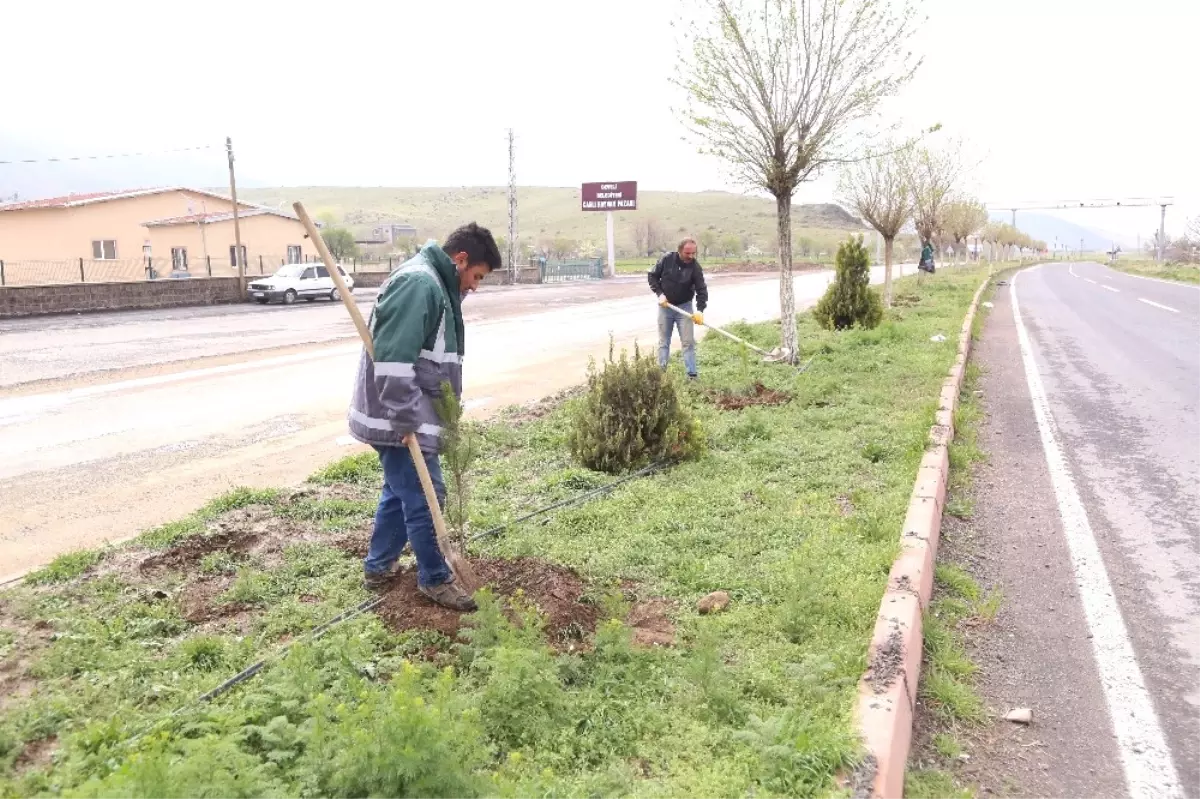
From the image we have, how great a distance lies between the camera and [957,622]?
418 cm

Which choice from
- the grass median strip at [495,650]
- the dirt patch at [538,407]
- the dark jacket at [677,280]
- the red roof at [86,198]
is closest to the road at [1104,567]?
the grass median strip at [495,650]

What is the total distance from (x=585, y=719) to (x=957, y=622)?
6.95 feet

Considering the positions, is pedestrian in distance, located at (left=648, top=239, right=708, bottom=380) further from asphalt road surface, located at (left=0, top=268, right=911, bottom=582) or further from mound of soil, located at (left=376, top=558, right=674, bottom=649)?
mound of soil, located at (left=376, top=558, right=674, bottom=649)

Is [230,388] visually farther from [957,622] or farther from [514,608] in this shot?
[957,622]

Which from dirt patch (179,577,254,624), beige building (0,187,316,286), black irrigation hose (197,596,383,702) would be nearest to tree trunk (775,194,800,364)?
black irrigation hose (197,596,383,702)

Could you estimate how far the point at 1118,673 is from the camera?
371cm

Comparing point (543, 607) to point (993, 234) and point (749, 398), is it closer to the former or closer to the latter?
point (749, 398)

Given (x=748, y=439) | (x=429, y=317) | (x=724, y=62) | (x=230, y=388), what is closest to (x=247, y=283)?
(x=230, y=388)

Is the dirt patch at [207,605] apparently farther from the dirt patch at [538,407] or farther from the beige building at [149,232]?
the beige building at [149,232]

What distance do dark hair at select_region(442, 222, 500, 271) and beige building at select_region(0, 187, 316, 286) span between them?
36.5 meters

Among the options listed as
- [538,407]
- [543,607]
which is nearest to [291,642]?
[543,607]

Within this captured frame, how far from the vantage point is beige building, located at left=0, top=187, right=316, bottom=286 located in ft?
129

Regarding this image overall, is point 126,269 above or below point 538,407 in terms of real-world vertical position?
above

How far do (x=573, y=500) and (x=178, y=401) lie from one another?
6639mm
